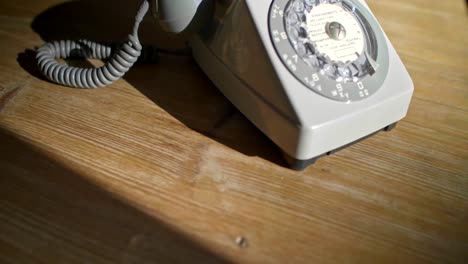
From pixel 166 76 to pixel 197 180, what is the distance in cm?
26

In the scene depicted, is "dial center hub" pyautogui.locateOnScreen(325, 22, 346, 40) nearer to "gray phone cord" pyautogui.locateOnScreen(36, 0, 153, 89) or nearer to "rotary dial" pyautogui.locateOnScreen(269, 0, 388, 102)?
"rotary dial" pyautogui.locateOnScreen(269, 0, 388, 102)

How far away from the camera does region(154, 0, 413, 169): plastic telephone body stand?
66cm

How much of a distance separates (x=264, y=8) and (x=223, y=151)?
218 mm

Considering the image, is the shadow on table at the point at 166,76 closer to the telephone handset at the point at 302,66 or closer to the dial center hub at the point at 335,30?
the telephone handset at the point at 302,66

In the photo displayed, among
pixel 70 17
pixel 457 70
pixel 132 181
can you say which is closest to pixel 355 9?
pixel 457 70

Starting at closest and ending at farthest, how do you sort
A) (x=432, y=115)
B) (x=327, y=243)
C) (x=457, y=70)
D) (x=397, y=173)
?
(x=327, y=243) < (x=397, y=173) < (x=432, y=115) < (x=457, y=70)

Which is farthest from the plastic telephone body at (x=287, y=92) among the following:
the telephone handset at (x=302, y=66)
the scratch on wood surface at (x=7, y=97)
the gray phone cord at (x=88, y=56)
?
the scratch on wood surface at (x=7, y=97)

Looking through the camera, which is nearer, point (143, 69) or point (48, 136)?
point (48, 136)

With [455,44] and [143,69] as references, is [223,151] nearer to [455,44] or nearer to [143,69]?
[143,69]

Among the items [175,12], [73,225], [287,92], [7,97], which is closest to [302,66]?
[287,92]

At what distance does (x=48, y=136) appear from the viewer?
76 cm

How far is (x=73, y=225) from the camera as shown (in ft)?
2.06

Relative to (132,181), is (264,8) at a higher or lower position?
higher

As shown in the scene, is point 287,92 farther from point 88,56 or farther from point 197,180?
point 88,56
